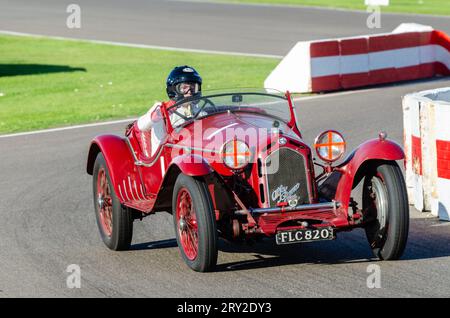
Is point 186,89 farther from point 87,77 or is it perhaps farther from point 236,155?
point 87,77

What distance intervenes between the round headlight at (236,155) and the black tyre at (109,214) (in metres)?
1.50

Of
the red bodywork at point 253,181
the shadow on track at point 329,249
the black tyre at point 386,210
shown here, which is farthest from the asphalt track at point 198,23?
the black tyre at point 386,210

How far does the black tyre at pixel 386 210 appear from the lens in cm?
830

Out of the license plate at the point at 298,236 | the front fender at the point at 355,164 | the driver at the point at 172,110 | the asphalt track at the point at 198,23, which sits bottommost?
the license plate at the point at 298,236

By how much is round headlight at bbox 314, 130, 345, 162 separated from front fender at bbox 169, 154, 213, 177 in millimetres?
1093

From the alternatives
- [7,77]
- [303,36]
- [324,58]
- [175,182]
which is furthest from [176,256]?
[303,36]

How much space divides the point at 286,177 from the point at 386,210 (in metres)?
0.83

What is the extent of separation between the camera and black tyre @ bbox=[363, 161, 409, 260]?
8.30 m

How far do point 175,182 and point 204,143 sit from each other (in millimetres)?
430

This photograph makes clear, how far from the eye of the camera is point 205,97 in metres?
9.56

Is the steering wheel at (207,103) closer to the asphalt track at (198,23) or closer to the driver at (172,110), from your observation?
the driver at (172,110)

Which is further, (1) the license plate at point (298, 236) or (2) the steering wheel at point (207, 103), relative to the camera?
(2) the steering wheel at point (207, 103)

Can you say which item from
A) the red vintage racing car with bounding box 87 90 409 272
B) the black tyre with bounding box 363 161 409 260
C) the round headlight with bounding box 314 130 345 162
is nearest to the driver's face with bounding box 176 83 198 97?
the red vintage racing car with bounding box 87 90 409 272
